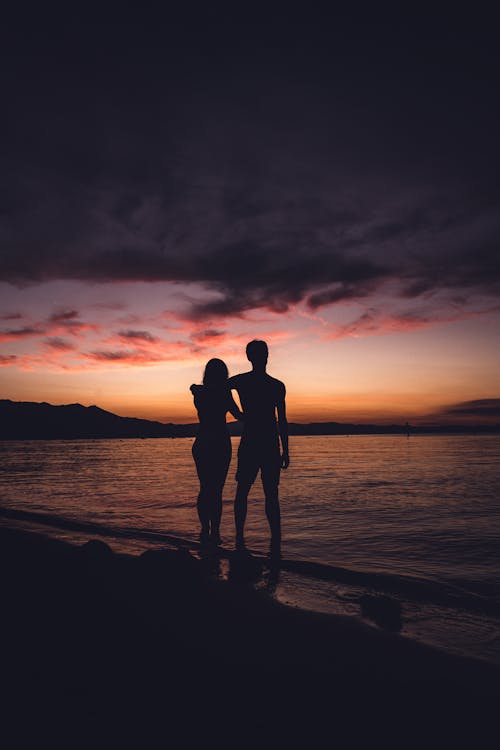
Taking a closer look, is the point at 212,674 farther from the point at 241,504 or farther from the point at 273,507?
the point at 241,504

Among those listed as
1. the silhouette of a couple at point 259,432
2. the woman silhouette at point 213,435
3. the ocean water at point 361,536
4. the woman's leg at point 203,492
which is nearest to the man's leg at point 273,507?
the silhouette of a couple at point 259,432

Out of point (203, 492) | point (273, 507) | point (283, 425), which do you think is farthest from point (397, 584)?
point (203, 492)

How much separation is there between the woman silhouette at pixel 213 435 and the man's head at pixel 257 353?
836 mm

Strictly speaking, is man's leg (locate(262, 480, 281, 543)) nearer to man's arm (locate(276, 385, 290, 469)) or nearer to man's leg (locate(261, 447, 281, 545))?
man's leg (locate(261, 447, 281, 545))

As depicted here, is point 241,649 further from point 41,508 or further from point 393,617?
point 41,508

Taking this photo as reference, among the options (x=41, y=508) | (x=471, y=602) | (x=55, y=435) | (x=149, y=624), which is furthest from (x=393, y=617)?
(x=55, y=435)

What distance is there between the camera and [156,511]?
11711 mm

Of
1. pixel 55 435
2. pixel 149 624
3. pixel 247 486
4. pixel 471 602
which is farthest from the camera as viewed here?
pixel 55 435

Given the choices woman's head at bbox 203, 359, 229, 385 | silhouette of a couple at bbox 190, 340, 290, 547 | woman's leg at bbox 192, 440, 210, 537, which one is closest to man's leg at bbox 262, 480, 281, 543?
silhouette of a couple at bbox 190, 340, 290, 547

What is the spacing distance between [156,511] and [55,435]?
185 m

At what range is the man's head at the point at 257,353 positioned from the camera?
20.4 feet

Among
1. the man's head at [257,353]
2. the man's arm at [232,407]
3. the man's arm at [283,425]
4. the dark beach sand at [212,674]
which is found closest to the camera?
the dark beach sand at [212,674]

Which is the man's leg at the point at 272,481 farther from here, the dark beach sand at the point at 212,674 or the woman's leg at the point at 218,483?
the dark beach sand at the point at 212,674

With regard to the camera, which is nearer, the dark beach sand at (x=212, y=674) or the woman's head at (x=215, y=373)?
the dark beach sand at (x=212, y=674)
